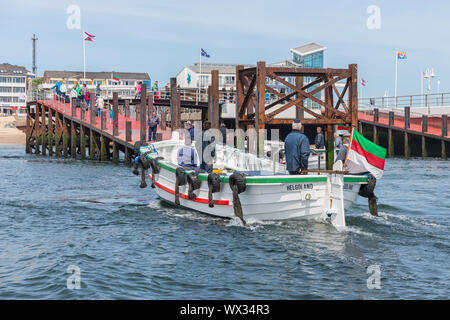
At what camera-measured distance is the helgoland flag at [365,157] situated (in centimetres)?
1265

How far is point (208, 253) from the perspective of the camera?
34.6 ft

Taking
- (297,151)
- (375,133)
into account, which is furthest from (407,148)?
(297,151)

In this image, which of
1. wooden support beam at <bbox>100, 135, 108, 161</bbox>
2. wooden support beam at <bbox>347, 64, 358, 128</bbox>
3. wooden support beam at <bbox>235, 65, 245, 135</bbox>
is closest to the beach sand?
wooden support beam at <bbox>100, 135, 108, 161</bbox>

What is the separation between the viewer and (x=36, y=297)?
27.2 feet

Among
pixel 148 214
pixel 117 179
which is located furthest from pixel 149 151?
pixel 117 179

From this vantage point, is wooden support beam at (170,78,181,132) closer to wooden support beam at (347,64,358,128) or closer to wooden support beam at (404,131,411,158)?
wooden support beam at (347,64,358,128)

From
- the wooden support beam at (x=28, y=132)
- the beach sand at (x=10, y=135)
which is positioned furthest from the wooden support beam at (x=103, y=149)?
the beach sand at (x=10, y=135)

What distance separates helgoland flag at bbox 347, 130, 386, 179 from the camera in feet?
41.5

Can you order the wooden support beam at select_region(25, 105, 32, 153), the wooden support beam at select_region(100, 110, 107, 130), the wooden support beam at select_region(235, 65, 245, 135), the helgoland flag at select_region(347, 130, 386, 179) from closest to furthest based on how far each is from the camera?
the helgoland flag at select_region(347, 130, 386, 179) < the wooden support beam at select_region(235, 65, 245, 135) < the wooden support beam at select_region(100, 110, 107, 130) < the wooden support beam at select_region(25, 105, 32, 153)

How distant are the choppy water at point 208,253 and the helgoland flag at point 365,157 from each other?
127 centimetres

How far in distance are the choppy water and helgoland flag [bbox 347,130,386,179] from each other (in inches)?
50.2

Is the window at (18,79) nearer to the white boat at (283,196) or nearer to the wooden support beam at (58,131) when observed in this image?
the wooden support beam at (58,131)
